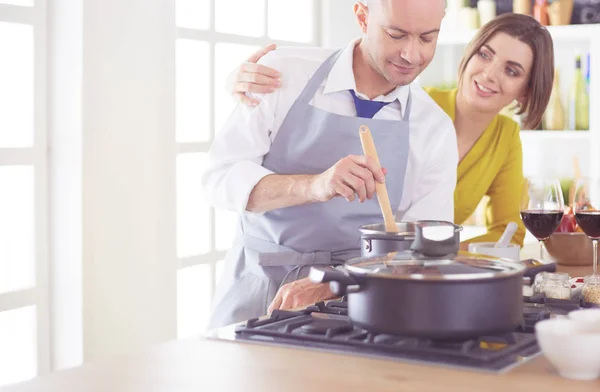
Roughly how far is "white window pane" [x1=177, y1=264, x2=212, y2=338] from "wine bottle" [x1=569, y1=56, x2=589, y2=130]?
2.00 m

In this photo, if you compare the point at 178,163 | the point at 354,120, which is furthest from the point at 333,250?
the point at 178,163

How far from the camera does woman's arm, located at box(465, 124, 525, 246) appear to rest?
3162mm

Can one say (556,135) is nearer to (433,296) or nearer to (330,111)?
(330,111)

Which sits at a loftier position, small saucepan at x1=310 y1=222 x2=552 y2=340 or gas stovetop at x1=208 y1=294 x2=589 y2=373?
small saucepan at x1=310 y1=222 x2=552 y2=340

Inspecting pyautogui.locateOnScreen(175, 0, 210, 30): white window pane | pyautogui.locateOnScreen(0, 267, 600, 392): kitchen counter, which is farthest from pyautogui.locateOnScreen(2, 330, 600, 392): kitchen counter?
pyautogui.locateOnScreen(175, 0, 210, 30): white window pane

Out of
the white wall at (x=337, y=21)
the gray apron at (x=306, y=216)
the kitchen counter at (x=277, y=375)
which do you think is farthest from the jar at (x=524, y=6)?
the kitchen counter at (x=277, y=375)

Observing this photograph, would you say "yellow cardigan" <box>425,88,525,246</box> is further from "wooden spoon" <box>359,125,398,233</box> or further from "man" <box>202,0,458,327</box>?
"wooden spoon" <box>359,125,398,233</box>

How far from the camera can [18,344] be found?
3043 mm

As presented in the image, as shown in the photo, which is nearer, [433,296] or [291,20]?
[433,296]

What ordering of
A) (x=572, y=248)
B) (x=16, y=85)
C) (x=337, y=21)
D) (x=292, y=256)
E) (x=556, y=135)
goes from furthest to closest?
1. (x=337, y=21)
2. (x=556, y=135)
3. (x=16, y=85)
4. (x=572, y=248)
5. (x=292, y=256)

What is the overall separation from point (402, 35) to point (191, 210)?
5.90 feet

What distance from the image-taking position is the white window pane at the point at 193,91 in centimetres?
368

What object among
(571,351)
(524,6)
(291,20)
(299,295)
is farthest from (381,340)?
Answer: (524,6)

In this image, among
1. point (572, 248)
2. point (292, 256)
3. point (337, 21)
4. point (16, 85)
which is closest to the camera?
point (292, 256)
